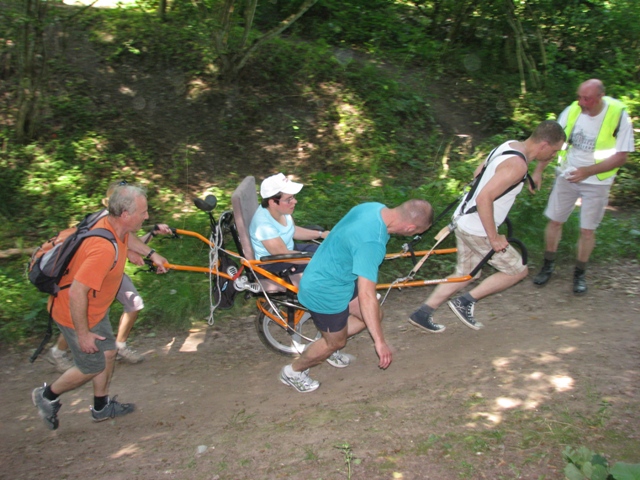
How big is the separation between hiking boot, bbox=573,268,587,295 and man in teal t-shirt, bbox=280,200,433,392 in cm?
302

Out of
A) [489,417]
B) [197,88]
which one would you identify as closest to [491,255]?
[489,417]

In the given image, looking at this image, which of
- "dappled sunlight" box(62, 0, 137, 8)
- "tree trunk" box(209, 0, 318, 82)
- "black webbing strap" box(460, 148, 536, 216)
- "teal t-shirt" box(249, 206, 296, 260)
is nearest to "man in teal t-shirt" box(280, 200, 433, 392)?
"teal t-shirt" box(249, 206, 296, 260)

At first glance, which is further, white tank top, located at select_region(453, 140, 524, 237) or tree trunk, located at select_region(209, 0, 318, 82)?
tree trunk, located at select_region(209, 0, 318, 82)

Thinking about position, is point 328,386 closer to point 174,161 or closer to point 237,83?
point 174,161

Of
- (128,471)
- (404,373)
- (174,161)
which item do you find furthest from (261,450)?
(174,161)

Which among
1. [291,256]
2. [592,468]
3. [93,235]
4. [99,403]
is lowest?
[99,403]

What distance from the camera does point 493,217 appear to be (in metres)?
4.38

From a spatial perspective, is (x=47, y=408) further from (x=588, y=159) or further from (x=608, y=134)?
(x=608, y=134)

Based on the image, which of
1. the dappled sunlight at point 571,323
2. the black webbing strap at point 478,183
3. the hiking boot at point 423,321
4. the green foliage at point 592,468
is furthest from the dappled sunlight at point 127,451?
the dappled sunlight at point 571,323

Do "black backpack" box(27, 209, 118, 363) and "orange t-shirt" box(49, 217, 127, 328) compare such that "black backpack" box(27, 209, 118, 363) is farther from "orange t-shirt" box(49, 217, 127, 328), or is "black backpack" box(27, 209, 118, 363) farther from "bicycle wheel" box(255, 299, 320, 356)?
"bicycle wheel" box(255, 299, 320, 356)

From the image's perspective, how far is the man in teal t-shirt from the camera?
3459mm

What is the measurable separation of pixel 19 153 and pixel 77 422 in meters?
5.26

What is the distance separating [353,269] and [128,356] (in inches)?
103

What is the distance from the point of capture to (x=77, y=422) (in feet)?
14.2
